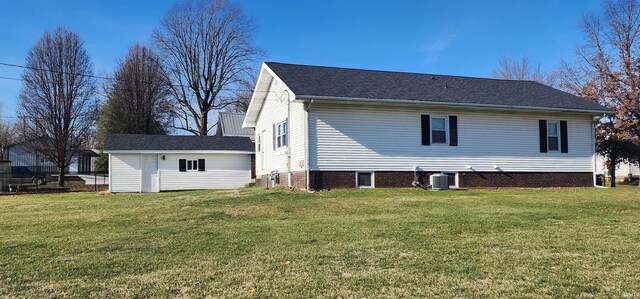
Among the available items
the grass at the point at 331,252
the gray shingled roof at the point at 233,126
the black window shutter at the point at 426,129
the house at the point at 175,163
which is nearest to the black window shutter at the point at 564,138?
the black window shutter at the point at 426,129

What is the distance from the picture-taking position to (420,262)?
5.64 metres

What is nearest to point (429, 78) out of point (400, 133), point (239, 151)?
point (400, 133)

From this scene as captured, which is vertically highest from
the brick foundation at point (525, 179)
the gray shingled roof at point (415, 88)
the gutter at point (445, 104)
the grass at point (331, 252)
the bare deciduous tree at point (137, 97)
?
the bare deciduous tree at point (137, 97)

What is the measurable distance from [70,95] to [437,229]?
3455 cm

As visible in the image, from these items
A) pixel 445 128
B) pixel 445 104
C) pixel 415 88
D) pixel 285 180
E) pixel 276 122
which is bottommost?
pixel 285 180

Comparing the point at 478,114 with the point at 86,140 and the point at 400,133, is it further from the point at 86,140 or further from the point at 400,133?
the point at 86,140

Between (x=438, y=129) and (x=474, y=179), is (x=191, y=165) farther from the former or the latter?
(x=474, y=179)

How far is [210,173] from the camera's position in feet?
94.5

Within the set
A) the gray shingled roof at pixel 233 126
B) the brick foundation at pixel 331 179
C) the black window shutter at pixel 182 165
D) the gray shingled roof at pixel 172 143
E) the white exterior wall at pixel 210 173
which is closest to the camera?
the brick foundation at pixel 331 179

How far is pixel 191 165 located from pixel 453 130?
16.7 metres

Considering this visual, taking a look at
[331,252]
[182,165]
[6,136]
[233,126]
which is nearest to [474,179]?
[331,252]

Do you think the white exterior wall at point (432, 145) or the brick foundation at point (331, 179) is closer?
the brick foundation at point (331, 179)

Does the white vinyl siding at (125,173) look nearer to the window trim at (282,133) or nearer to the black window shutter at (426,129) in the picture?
the window trim at (282,133)

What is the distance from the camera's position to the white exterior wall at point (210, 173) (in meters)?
28.0
